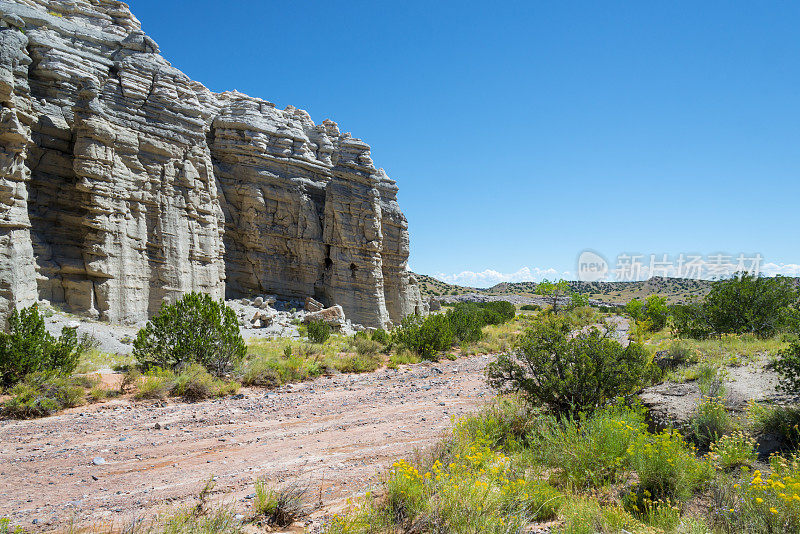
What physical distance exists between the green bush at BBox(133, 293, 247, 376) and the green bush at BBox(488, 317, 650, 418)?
828cm

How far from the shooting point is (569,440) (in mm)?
5832

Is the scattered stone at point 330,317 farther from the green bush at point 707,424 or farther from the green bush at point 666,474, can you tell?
the green bush at point 666,474

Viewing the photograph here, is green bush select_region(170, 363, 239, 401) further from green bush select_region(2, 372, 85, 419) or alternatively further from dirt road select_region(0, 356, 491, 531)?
green bush select_region(2, 372, 85, 419)

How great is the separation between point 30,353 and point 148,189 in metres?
15.1

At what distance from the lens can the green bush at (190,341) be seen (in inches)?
470

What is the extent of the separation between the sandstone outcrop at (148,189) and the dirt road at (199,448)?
12517 mm

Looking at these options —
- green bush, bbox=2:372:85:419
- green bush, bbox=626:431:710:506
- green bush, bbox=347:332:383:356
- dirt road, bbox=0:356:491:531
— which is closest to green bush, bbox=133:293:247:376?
dirt road, bbox=0:356:491:531

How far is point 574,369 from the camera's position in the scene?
762 cm

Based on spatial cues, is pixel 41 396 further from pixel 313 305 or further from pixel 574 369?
pixel 313 305

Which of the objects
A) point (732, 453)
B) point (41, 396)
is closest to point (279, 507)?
point (732, 453)

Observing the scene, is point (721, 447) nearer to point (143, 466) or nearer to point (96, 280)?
point (143, 466)

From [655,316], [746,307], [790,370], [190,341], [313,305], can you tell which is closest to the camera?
[790,370]

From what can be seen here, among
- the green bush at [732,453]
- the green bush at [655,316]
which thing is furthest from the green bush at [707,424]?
the green bush at [655,316]

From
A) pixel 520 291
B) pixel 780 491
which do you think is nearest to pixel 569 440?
pixel 780 491
